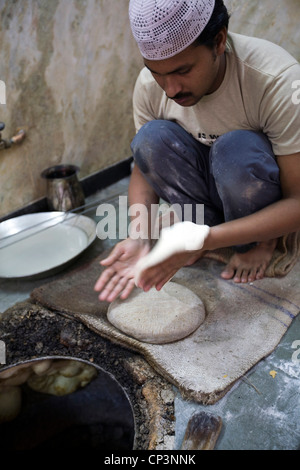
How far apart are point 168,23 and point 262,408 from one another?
130cm

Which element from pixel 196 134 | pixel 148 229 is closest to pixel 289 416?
pixel 148 229

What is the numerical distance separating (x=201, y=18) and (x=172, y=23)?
4.1 inches

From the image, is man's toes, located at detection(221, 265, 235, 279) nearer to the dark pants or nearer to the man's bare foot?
the man's bare foot

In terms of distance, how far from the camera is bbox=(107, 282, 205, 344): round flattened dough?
165 cm

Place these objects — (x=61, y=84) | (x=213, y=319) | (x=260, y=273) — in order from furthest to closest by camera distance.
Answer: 1. (x=61, y=84)
2. (x=260, y=273)
3. (x=213, y=319)

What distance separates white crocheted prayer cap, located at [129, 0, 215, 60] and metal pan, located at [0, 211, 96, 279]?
3.83ft

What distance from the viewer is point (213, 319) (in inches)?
69.7

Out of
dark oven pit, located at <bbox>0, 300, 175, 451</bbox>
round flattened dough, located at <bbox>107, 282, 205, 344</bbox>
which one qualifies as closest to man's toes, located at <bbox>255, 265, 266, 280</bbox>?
round flattened dough, located at <bbox>107, 282, 205, 344</bbox>

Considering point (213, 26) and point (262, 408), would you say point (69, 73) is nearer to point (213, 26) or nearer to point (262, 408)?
point (213, 26)

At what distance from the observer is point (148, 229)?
6.09 ft

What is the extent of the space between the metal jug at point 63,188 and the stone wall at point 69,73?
9cm

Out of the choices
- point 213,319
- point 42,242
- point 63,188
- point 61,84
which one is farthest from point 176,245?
point 61,84

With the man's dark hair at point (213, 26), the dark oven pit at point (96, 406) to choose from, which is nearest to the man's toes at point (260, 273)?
the dark oven pit at point (96, 406)
